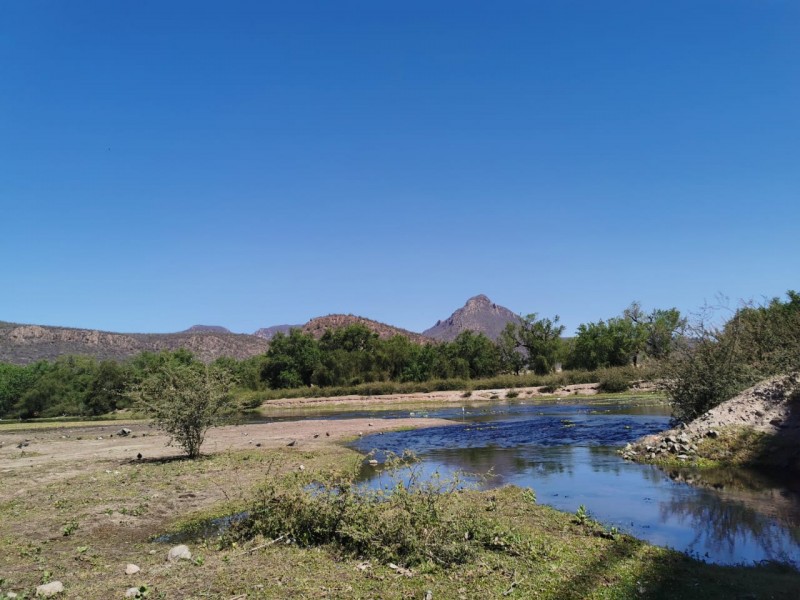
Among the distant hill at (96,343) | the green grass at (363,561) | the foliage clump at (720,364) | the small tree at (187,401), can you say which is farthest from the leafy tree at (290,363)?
the green grass at (363,561)

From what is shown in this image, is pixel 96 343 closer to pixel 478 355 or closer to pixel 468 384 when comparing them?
pixel 478 355

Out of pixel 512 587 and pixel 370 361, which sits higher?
pixel 370 361

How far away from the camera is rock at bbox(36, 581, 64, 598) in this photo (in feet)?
26.1

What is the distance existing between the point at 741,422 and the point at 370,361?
97259mm

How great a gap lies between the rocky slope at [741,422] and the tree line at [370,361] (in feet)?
242

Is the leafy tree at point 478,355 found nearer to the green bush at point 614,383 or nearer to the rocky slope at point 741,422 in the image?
the green bush at point 614,383

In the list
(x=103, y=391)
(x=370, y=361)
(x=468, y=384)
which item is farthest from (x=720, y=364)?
(x=370, y=361)

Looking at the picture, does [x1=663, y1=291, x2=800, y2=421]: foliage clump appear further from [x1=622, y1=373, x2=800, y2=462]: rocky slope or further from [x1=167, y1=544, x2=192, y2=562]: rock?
[x1=167, y1=544, x2=192, y2=562]: rock

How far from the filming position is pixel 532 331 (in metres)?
110

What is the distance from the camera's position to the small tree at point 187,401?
76.6ft

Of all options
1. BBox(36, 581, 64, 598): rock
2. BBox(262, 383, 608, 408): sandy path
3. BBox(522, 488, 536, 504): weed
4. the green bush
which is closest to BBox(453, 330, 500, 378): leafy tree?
BBox(262, 383, 608, 408): sandy path

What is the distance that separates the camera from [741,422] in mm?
21188

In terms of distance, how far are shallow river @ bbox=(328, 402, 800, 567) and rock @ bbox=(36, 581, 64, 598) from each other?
972cm

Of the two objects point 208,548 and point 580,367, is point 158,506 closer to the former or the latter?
point 208,548
